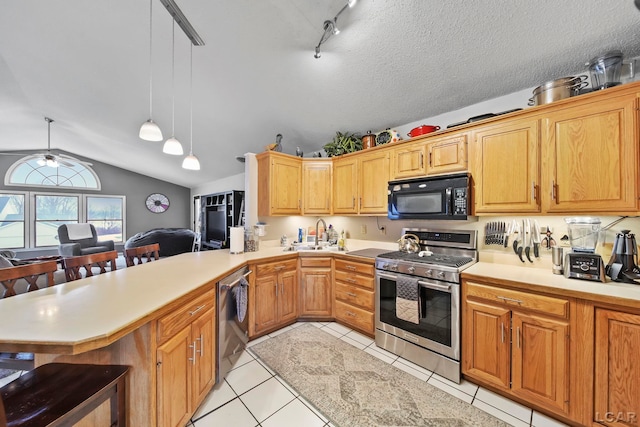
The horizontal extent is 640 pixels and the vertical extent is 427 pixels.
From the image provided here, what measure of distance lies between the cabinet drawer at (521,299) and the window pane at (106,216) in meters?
9.97

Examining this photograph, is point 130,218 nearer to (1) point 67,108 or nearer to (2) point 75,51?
(1) point 67,108

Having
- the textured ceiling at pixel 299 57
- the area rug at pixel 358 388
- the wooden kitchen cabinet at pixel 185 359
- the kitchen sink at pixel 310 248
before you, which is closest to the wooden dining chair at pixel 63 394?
the wooden kitchen cabinet at pixel 185 359

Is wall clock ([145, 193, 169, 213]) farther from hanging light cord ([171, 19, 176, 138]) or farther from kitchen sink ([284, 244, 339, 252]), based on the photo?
kitchen sink ([284, 244, 339, 252])

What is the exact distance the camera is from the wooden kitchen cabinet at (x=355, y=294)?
97.0 inches

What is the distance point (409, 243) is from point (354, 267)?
0.69 m

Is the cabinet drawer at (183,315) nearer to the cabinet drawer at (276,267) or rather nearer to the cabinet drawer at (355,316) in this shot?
the cabinet drawer at (276,267)

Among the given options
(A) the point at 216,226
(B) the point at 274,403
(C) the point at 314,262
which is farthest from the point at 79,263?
(A) the point at 216,226

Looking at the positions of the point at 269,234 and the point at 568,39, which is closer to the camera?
the point at 568,39

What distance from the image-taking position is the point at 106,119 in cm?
419

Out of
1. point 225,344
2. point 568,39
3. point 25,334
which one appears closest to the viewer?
point 25,334

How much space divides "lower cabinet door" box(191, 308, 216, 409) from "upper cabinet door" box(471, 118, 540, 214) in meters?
2.44

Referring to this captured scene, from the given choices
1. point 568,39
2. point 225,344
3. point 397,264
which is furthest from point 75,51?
point 568,39

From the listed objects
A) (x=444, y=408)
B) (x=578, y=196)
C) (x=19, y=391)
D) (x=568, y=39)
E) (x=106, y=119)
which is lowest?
(x=444, y=408)

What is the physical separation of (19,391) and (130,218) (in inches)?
347
